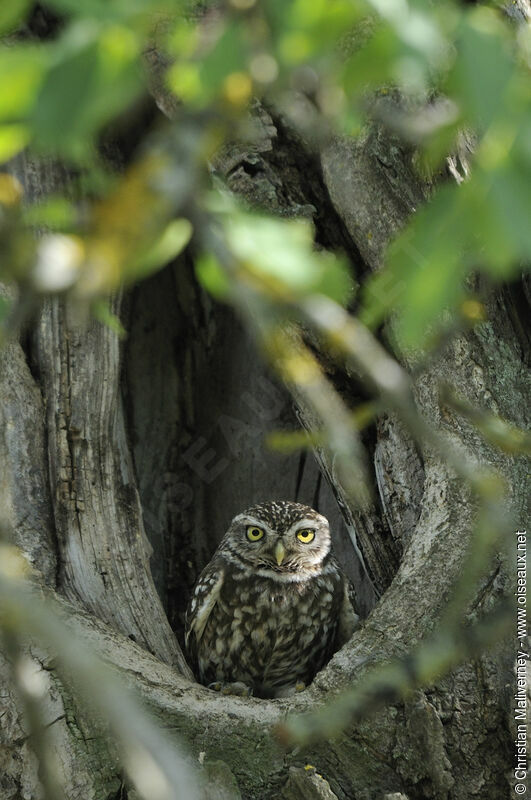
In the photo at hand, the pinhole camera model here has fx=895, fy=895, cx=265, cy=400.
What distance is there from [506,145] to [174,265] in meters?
4.05

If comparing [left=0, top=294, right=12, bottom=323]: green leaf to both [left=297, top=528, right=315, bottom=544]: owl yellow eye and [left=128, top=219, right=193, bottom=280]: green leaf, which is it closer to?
[left=128, top=219, right=193, bottom=280]: green leaf

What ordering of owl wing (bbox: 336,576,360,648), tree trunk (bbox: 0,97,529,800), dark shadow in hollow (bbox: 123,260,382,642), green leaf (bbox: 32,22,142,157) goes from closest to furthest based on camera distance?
green leaf (bbox: 32,22,142,157), tree trunk (bbox: 0,97,529,800), owl wing (bbox: 336,576,360,648), dark shadow in hollow (bbox: 123,260,382,642)

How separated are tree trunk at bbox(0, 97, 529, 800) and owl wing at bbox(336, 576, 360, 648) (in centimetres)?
14

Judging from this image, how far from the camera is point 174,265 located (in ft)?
16.5

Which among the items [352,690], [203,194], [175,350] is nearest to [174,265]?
[175,350]

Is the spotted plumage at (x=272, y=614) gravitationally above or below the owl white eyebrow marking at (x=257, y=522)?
below

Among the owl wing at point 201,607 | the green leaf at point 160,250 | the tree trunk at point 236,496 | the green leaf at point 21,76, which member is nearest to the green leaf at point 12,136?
the green leaf at point 21,76

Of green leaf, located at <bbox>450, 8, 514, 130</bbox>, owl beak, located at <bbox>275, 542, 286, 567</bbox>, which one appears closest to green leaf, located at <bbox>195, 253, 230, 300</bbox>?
green leaf, located at <bbox>450, 8, 514, 130</bbox>

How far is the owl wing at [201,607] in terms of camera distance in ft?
13.6

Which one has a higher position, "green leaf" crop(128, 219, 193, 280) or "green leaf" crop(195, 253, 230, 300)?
"green leaf" crop(128, 219, 193, 280)

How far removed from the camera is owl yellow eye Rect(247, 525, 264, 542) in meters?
4.35

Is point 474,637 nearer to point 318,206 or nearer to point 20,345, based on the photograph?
point 318,206

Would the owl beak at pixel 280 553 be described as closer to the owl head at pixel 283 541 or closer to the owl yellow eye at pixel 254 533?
the owl head at pixel 283 541

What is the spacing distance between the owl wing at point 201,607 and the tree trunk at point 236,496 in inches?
14.9
